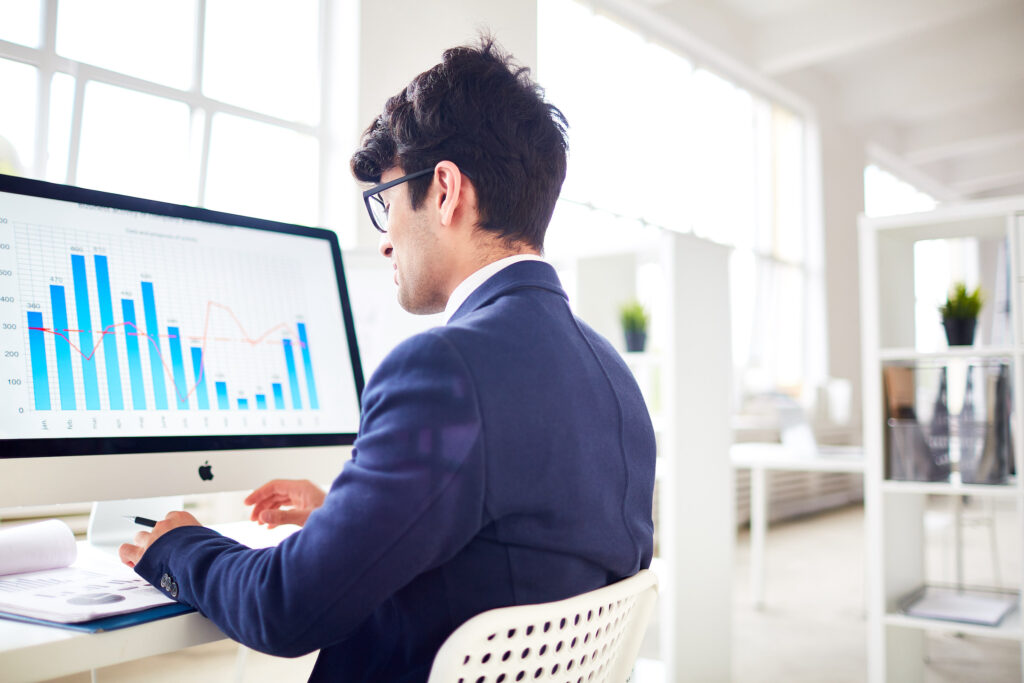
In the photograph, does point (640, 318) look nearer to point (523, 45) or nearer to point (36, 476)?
point (523, 45)

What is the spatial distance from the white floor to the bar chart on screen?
1311 millimetres

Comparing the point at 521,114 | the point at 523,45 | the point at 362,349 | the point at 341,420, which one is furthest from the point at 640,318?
the point at 521,114

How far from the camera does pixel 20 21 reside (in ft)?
8.40

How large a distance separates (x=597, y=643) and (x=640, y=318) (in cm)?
221

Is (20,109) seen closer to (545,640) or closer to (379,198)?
(379,198)

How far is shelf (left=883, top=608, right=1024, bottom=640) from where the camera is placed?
2.07 metres

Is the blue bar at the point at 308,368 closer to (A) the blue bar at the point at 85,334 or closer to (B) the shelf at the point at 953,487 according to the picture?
(A) the blue bar at the point at 85,334

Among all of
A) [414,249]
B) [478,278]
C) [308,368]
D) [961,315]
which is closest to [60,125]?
[308,368]

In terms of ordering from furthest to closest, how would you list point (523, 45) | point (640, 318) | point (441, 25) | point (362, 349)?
1. point (523, 45)
2. point (441, 25)
3. point (640, 318)
4. point (362, 349)

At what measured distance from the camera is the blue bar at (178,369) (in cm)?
110

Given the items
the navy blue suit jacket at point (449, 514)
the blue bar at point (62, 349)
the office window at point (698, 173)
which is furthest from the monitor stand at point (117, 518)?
the office window at point (698, 173)

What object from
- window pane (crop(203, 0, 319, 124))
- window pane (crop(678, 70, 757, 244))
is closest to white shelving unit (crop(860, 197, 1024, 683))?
window pane (crop(203, 0, 319, 124))

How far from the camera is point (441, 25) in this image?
3322 millimetres

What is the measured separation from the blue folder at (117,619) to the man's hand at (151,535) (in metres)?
0.09
